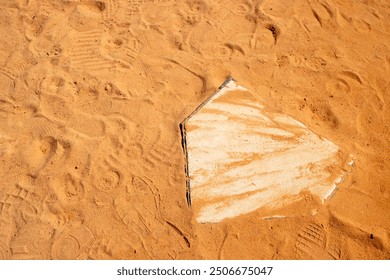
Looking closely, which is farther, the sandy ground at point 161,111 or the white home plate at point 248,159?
the white home plate at point 248,159

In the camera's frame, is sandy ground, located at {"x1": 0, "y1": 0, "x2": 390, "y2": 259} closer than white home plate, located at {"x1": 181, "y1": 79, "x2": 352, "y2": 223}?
Yes

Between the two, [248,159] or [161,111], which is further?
[161,111]
